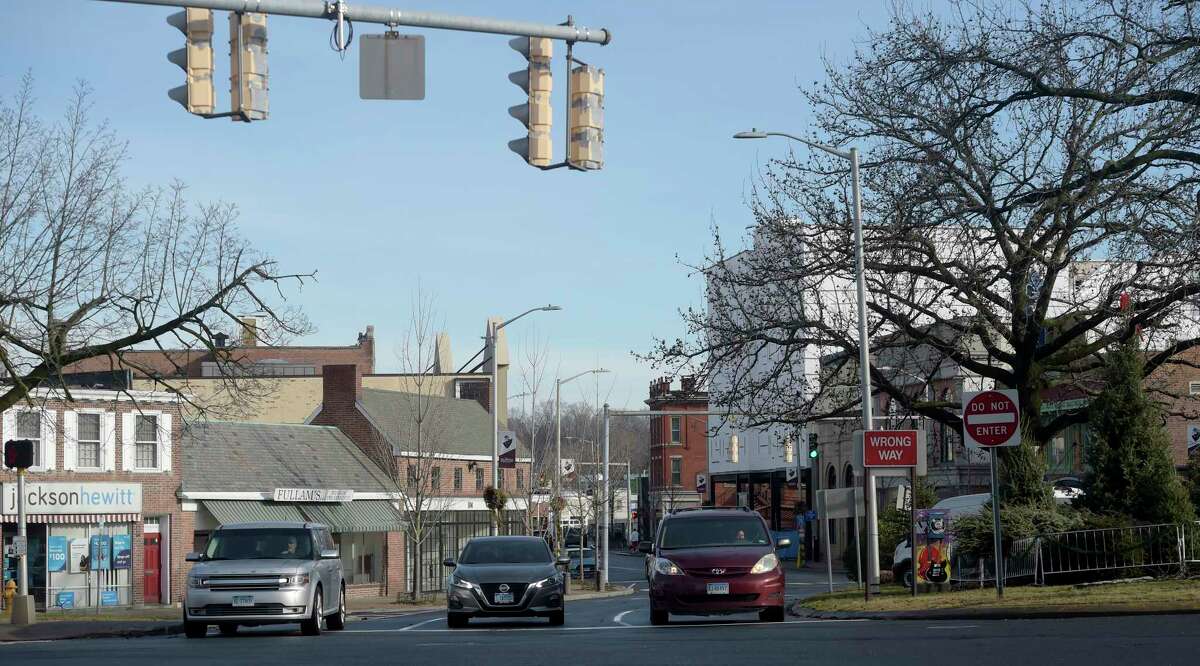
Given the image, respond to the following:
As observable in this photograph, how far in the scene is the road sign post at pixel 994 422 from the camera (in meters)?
21.8

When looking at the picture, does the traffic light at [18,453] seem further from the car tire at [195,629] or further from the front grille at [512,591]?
the front grille at [512,591]

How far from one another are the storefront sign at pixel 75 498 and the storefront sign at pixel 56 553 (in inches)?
36.0

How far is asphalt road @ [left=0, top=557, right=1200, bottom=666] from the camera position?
1371cm

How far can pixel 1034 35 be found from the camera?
69.7 feet

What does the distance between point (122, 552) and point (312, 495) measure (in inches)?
333

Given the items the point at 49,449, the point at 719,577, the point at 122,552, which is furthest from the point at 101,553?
the point at 719,577

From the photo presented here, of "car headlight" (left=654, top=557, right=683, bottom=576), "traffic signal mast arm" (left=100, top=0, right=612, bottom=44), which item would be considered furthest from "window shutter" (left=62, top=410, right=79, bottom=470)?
"traffic signal mast arm" (left=100, top=0, right=612, bottom=44)

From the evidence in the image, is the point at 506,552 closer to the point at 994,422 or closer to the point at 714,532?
the point at 714,532

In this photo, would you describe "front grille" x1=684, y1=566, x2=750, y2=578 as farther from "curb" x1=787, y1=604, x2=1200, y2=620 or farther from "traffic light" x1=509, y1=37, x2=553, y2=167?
"traffic light" x1=509, y1=37, x2=553, y2=167

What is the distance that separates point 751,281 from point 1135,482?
843 cm

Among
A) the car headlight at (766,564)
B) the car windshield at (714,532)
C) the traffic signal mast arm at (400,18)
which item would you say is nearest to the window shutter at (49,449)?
the car windshield at (714,532)

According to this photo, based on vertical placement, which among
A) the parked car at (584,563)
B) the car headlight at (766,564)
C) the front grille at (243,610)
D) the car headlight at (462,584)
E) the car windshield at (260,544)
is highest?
the car windshield at (260,544)

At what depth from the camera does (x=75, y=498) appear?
45219mm

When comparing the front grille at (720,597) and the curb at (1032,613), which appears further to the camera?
the front grille at (720,597)
